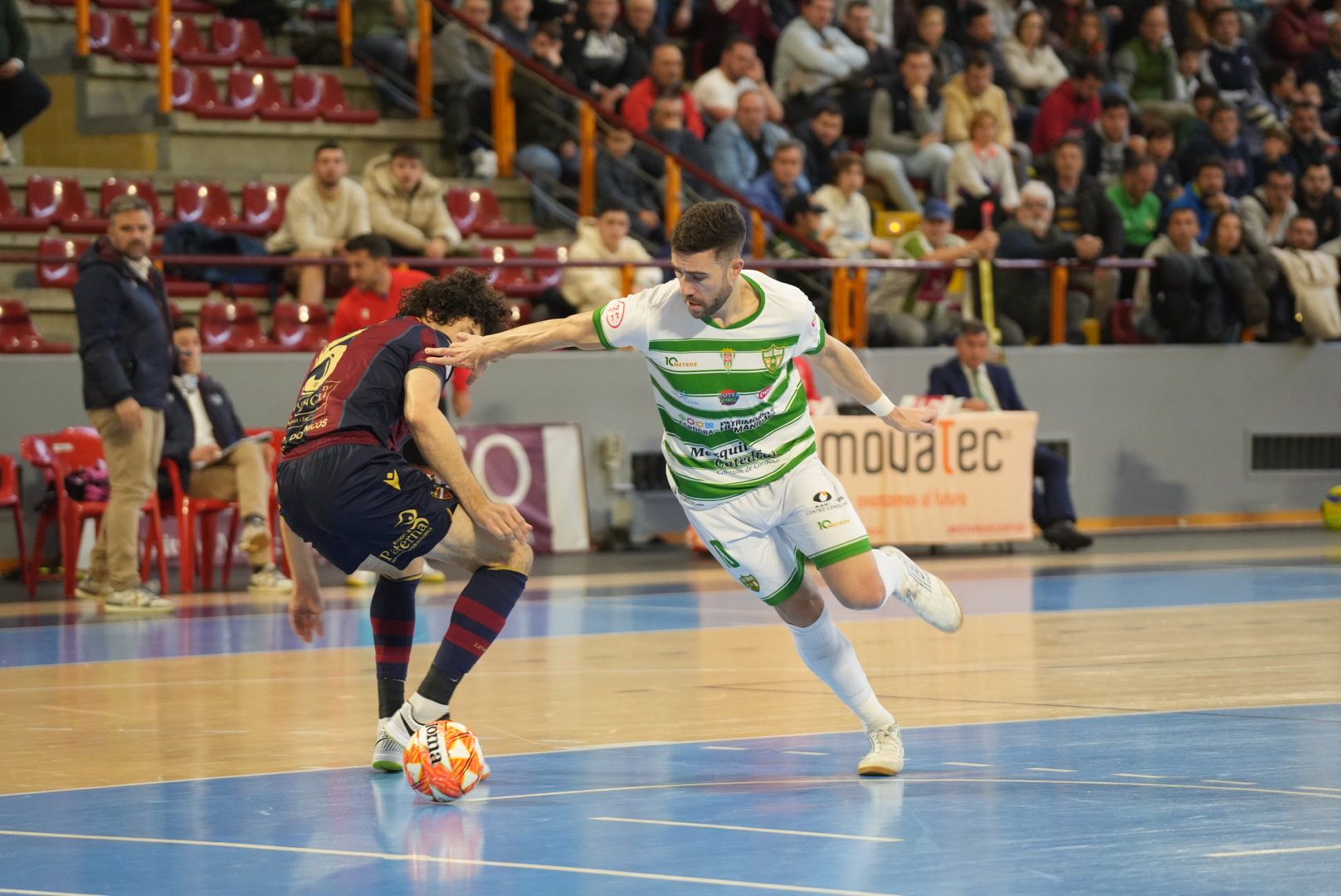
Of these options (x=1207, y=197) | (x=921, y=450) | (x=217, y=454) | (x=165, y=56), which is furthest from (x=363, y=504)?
(x=1207, y=197)

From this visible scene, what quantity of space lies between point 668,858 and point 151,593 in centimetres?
721

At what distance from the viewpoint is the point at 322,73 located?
57.2 feet

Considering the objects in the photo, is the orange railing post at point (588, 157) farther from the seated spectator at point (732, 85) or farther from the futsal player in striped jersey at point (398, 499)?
the futsal player in striped jersey at point (398, 499)

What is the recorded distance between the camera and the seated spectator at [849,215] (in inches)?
654

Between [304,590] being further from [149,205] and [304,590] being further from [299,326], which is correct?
[149,205]

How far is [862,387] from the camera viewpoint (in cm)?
663

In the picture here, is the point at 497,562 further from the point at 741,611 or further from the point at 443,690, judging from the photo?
the point at 741,611

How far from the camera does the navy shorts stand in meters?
6.02

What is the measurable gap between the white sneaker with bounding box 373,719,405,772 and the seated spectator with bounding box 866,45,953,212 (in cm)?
1257

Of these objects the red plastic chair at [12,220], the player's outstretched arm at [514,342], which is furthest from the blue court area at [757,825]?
the red plastic chair at [12,220]

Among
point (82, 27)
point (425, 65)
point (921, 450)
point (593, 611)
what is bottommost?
point (593, 611)

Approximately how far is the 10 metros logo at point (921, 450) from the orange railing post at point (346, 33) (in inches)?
241

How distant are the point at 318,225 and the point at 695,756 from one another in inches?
356

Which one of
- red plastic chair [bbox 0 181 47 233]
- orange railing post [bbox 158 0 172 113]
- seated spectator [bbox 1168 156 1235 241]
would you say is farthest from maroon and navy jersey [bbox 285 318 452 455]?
seated spectator [bbox 1168 156 1235 241]
